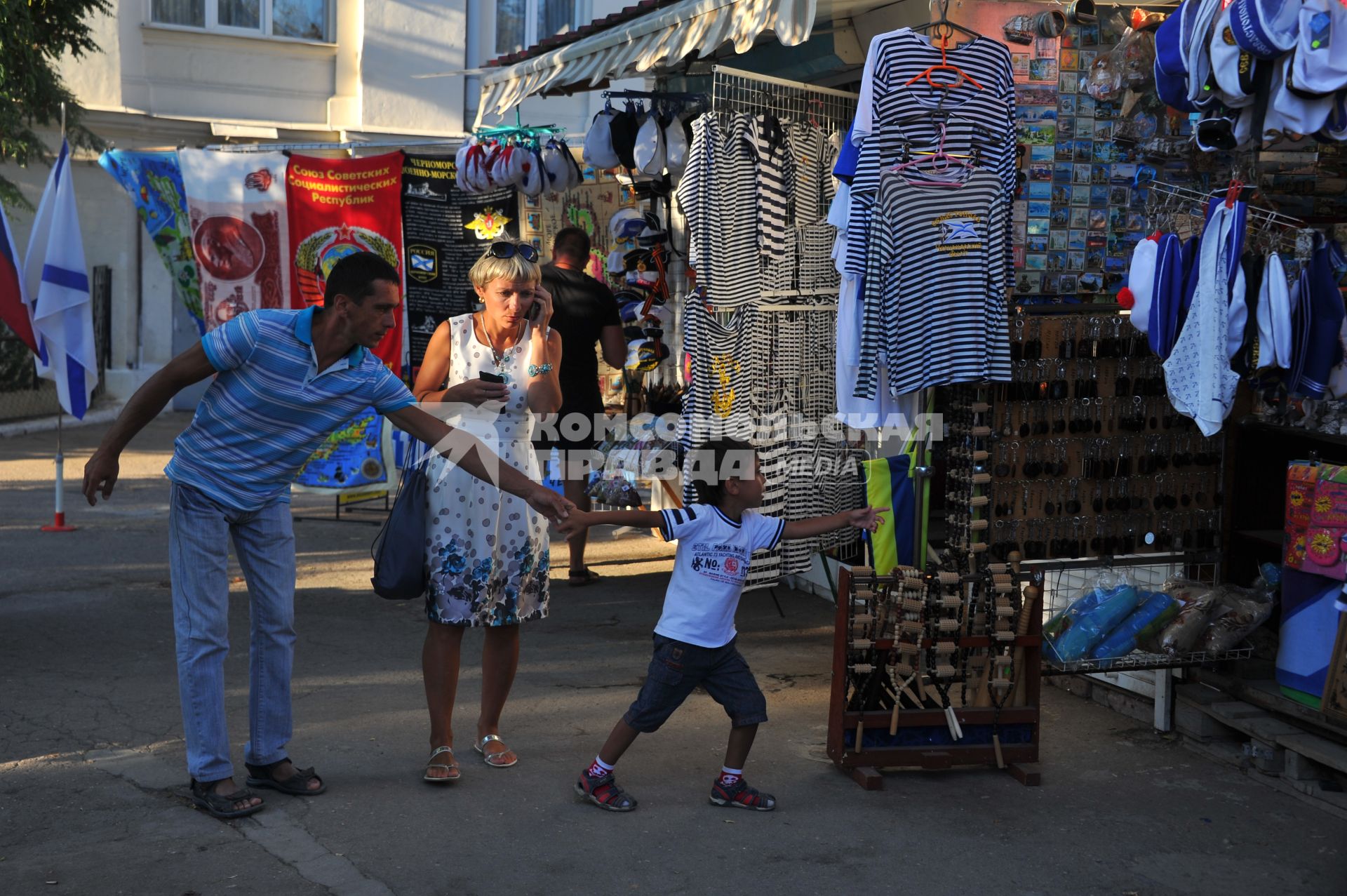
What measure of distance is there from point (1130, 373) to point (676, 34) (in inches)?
109

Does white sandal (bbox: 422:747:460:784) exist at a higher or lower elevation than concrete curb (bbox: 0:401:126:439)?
lower

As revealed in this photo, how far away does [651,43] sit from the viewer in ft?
22.3

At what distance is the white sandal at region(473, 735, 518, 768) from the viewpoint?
190 inches

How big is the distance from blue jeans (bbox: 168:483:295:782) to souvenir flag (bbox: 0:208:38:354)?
346cm

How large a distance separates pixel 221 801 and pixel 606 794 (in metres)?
1.25

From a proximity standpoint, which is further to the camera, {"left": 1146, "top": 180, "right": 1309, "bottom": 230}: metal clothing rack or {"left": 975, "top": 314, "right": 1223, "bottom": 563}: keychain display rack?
{"left": 975, "top": 314, "right": 1223, "bottom": 563}: keychain display rack

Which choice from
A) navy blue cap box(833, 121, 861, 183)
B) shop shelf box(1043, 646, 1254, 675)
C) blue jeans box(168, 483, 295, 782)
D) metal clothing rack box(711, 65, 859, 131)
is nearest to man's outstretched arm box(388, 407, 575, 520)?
blue jeans box(168, 483, 295, 782)

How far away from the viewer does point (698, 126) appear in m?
6.25

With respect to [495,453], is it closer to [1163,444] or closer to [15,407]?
[1163,444]

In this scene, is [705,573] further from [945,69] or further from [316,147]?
[316,147]

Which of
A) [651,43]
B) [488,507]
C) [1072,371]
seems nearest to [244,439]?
[488,507]

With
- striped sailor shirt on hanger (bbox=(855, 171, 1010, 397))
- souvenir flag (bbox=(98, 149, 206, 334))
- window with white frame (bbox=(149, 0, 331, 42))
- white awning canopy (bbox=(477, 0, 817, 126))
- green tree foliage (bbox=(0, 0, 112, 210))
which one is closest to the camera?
striped sailor shirt on hanger (bbox=(855, 171, 1010, 397))

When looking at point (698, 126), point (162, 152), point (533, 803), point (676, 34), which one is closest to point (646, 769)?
point (533, 803)

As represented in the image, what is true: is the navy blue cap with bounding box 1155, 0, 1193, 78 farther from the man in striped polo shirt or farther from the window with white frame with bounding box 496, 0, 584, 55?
the window with white frame with bounding box 496, 0, 584, 55
